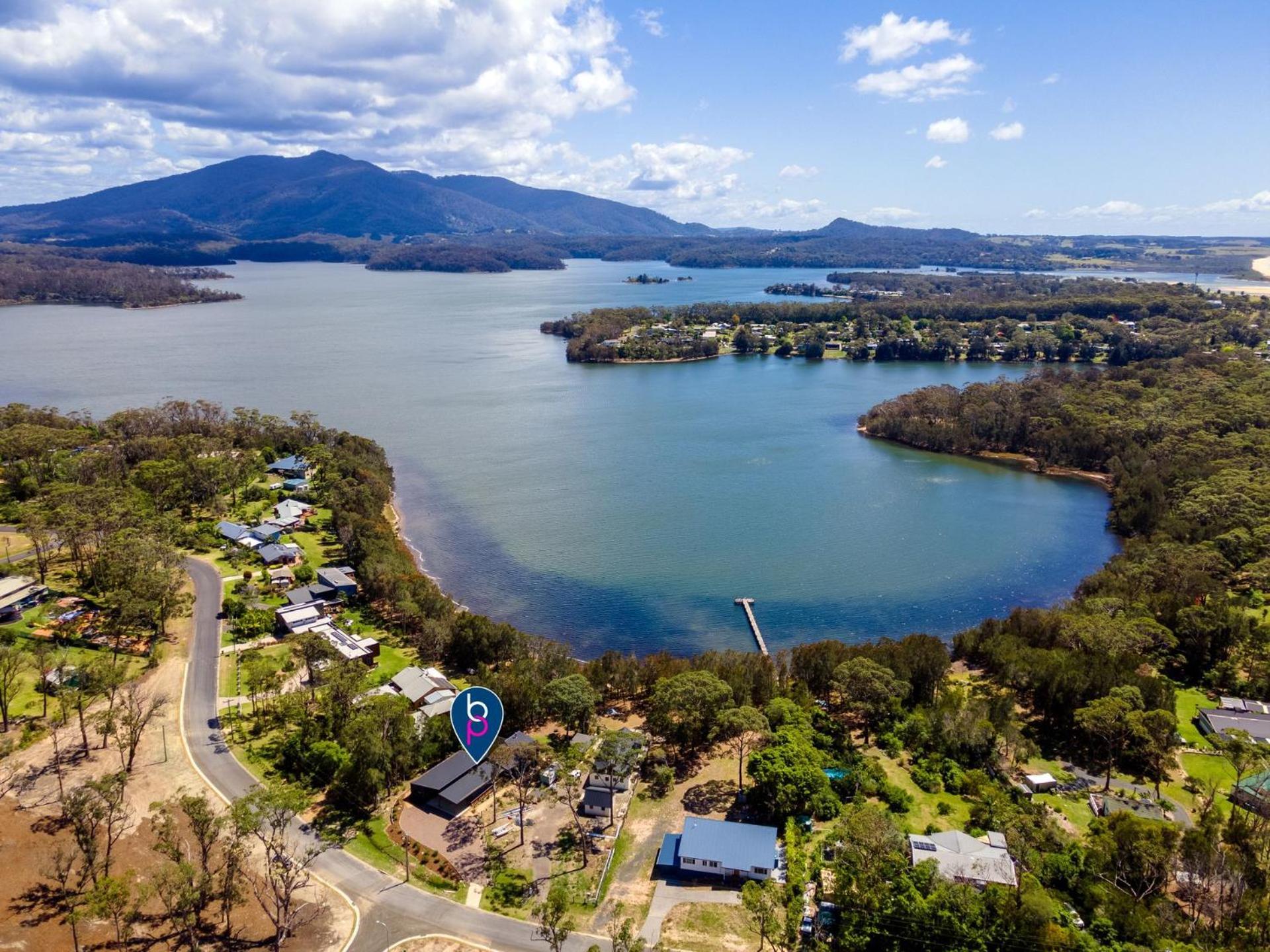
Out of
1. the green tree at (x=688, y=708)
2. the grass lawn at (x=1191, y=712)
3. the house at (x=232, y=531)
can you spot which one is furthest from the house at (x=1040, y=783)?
the house at (x=232, y=531)

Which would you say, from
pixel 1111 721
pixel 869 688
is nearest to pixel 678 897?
pixel 869 688

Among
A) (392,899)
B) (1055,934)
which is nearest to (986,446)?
(1055,934)

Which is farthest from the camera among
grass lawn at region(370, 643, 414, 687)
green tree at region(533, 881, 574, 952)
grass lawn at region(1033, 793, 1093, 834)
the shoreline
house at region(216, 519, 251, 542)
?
the shoreline

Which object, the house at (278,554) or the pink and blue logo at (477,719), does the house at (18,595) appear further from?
the pink and blue logo at (477,719)

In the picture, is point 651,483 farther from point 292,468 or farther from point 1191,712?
point 1191,712

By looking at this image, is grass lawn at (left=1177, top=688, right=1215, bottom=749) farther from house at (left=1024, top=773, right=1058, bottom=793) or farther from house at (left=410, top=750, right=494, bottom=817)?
house at (left=410, top=750, right=494, bottom=817)

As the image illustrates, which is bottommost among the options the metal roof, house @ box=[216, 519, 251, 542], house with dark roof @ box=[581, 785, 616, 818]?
house with dark roof @ box=[581, 785, 616, 818]

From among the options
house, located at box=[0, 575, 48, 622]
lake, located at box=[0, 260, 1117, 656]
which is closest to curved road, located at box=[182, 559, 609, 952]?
house, located at box=[0, 575, 48, 622]
